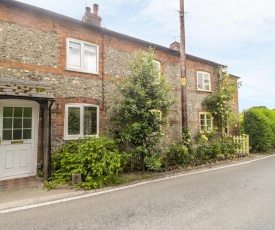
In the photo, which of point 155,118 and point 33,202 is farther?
point 155,118

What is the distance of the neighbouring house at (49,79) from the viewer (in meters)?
6.74

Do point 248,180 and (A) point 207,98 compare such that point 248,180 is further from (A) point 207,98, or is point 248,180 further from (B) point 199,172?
(A) point 207,98

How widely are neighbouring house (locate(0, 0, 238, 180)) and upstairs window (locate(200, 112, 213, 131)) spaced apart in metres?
6.72

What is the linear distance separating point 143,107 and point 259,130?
1048 centimetres

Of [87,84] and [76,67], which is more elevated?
[76,67]

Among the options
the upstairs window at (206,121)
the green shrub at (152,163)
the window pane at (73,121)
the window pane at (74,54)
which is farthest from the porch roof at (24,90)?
the upstairs window at (206,121)

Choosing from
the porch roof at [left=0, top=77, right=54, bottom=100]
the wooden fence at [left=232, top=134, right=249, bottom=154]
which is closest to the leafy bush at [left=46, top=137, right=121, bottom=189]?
the porch roof at [left=0, top=77, right=54, bottom=100]

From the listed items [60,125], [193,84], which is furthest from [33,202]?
[193,84]

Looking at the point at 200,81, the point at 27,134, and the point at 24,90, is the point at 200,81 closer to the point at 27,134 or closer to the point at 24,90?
the point at 24,90

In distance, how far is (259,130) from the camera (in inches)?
524

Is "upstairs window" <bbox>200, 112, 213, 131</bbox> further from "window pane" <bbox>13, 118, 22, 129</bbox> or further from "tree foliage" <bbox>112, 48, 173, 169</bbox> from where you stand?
"window pane" <bbox>13, 118, 22, 129</bbox>

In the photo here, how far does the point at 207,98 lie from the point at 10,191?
12.4m

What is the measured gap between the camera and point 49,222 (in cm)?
387

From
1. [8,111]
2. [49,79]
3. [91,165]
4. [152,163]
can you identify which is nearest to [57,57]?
[49,79]
